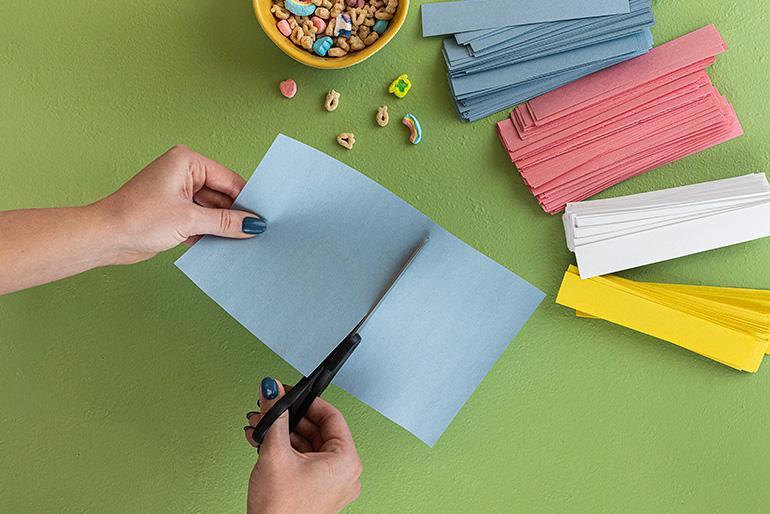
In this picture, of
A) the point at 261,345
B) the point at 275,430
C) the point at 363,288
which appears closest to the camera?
the point at 275,430

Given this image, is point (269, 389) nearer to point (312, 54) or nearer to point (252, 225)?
point (252, 225)

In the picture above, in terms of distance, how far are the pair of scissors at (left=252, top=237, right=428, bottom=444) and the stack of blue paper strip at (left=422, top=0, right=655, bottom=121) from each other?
0.22m

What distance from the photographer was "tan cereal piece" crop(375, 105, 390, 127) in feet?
2.68

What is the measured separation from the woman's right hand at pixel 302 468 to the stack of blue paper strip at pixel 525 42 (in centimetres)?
38

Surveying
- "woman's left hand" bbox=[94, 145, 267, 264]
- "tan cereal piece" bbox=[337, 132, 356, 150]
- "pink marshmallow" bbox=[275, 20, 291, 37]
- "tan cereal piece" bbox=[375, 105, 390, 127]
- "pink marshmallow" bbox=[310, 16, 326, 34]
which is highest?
"pink marshmallow" bbox=[310, 16, 326, 34]

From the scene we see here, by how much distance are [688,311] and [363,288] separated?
14.8 inches

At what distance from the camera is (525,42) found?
79cm

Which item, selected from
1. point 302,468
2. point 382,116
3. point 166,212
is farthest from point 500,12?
point 302,468

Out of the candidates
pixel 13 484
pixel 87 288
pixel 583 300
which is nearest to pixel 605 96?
pixel 583 300

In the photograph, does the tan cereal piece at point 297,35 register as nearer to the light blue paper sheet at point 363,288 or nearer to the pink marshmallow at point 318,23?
the pink marshmallow at point 318,23

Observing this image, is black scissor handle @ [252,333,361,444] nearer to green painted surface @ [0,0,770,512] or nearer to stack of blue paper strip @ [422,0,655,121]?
green painted surface @ [0,0,770,512]

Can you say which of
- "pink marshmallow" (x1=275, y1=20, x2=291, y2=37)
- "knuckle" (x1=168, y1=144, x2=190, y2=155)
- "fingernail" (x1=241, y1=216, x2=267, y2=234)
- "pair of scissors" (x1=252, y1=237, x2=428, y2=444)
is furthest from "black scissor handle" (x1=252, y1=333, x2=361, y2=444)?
"pink marshmallow" (x1=275, y1=20, x2=291, y2=37)

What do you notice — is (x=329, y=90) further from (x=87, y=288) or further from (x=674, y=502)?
(x=674, y=502)

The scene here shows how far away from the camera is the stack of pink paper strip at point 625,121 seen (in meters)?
0.79
